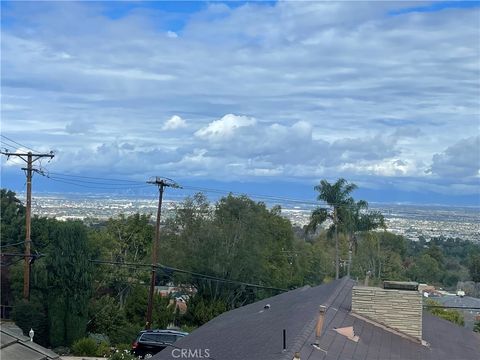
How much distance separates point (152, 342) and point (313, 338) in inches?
623

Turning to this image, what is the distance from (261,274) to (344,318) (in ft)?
102

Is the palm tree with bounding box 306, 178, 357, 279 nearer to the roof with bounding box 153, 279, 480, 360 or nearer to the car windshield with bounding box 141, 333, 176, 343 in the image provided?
the car windshield with bounding box 141, 333, 176, 343

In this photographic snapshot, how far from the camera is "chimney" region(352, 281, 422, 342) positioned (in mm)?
13641

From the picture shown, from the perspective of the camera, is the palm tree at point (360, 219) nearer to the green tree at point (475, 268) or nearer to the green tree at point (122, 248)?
the green tree at point (122, 248)

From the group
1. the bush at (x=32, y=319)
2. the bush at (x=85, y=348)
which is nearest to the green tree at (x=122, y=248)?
the bush at (x=32, y=319)

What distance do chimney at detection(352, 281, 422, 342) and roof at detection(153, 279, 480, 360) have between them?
216 mm

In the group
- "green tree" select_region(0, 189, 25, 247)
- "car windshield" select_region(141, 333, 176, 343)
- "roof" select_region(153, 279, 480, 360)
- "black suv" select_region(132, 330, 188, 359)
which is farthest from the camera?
"green tree" select_region(0, 189, 25, 247)

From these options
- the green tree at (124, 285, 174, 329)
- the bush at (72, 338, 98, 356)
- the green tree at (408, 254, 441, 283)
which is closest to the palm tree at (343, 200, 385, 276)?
the green tree at (408, 254, 441, 283)

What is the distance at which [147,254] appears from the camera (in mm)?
53625

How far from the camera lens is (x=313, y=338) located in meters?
11.2

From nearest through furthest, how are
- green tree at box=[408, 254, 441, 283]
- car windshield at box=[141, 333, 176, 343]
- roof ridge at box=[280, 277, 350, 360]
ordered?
roof ridge at box=[280, 277, 350, 360] → car windshield at box=[141, 333, 176, 343] → green tree at box=[408, 254, 441, 283]

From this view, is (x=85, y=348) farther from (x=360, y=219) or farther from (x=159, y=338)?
(x=360, y=219)

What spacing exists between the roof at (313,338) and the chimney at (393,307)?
22 centimetres

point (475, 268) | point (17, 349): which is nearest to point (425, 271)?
point (475, 268)
